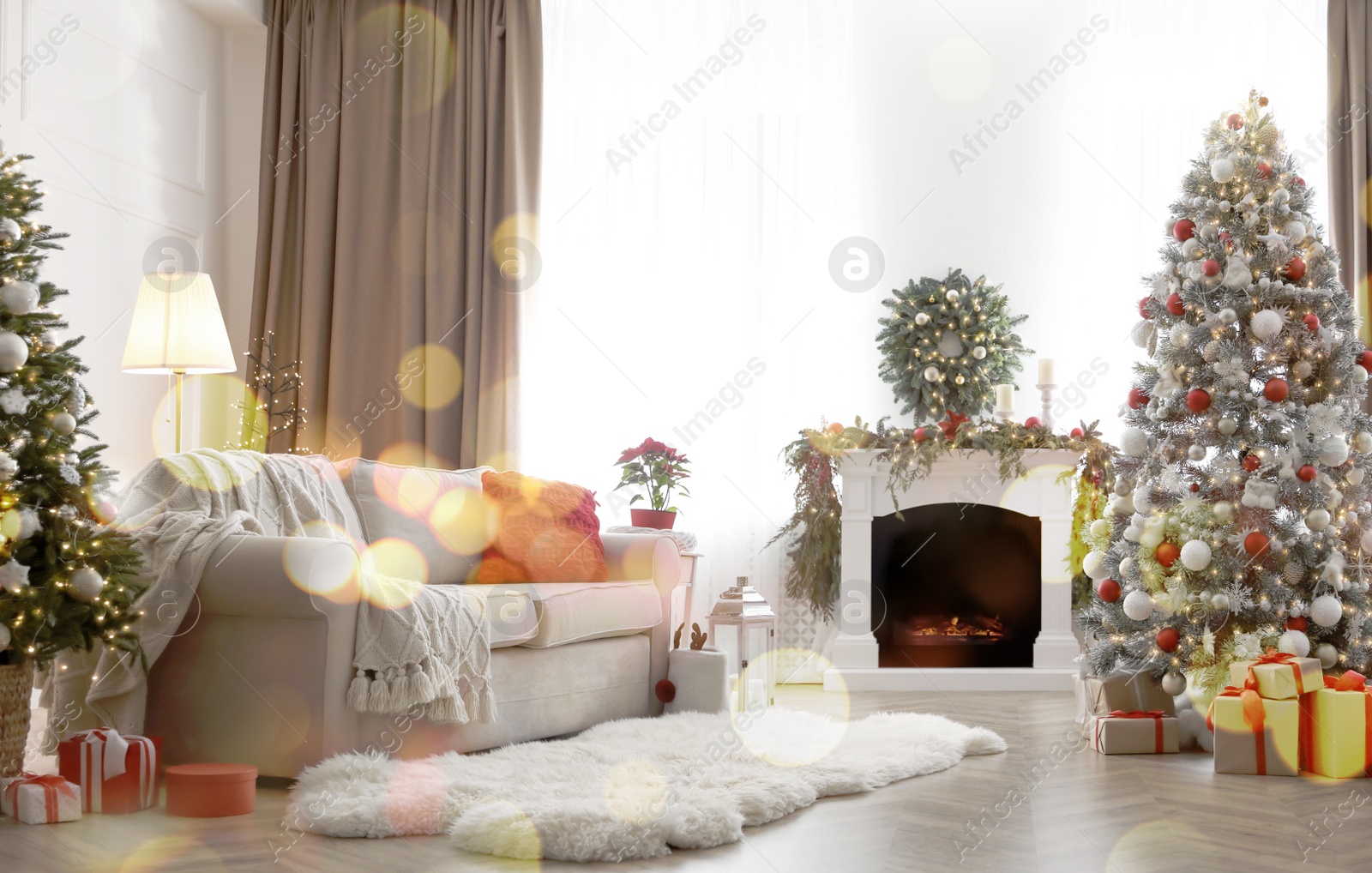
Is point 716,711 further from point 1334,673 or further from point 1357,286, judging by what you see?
point 1357,286

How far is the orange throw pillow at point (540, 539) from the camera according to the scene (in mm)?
3840

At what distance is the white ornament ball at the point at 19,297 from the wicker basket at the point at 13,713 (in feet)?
2.70

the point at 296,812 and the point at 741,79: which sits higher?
the point at 741,79

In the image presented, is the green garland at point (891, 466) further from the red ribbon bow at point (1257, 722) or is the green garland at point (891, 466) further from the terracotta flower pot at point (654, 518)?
the red ribbon bow at point (1257, 722)

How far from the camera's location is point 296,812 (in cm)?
243

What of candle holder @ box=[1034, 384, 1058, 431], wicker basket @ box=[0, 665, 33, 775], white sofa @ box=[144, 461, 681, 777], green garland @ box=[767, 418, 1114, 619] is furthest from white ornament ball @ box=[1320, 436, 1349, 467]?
wicker basket @ box=[0, 665, 33, 775]

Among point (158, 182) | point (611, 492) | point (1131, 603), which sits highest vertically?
point (158, 182)

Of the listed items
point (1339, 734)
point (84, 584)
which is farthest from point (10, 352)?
point (1339, 734)

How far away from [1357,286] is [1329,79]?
94 centimetres

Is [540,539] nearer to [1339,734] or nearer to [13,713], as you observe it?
[13,713]

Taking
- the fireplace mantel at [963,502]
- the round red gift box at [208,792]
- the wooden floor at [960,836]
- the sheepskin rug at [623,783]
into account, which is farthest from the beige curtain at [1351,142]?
the round red gift box at [208,792]

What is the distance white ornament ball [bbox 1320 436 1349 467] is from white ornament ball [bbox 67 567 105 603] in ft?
11.4

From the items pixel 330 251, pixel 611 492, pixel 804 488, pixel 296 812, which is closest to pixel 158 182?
pixel 330 251

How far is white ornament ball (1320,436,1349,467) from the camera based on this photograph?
3.57m
